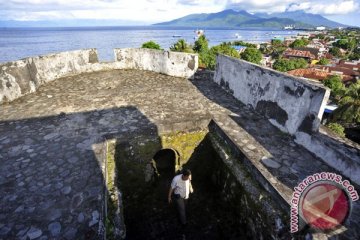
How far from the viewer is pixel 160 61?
36.2ft

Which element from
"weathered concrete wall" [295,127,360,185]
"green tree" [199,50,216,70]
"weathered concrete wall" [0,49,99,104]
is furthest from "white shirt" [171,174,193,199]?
"green tree" [199,50,216,70]

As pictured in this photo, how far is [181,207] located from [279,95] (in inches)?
144

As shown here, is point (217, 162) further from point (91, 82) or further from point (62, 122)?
point (91, 82)

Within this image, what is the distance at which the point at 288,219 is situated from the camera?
3672mm

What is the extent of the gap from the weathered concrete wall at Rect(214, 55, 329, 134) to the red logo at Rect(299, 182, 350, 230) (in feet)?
4.94

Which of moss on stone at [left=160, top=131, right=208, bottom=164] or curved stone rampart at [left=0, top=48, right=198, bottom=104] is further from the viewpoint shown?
curved stone rampart at [left=0, top=48, right=198, bottom=104]

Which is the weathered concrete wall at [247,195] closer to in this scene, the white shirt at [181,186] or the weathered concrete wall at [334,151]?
the white shirt at [181,186]

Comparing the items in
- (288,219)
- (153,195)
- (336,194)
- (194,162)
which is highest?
(336,194)

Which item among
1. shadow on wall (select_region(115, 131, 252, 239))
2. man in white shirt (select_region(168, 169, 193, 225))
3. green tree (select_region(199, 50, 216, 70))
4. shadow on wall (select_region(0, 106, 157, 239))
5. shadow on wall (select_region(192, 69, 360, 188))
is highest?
shadow on wall (select_region(192, 69, 360, 188))

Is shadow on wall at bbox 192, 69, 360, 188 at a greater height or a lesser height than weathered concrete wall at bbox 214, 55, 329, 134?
lesser

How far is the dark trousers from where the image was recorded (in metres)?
5.09

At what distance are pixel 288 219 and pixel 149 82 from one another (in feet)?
25.2

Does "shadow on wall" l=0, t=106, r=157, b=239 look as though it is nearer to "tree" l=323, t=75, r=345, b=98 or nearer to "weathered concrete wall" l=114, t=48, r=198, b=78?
"weathered concrete wall" l=114, t=48, r=198, b=78

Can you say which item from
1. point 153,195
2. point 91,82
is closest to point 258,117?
point 153,195
